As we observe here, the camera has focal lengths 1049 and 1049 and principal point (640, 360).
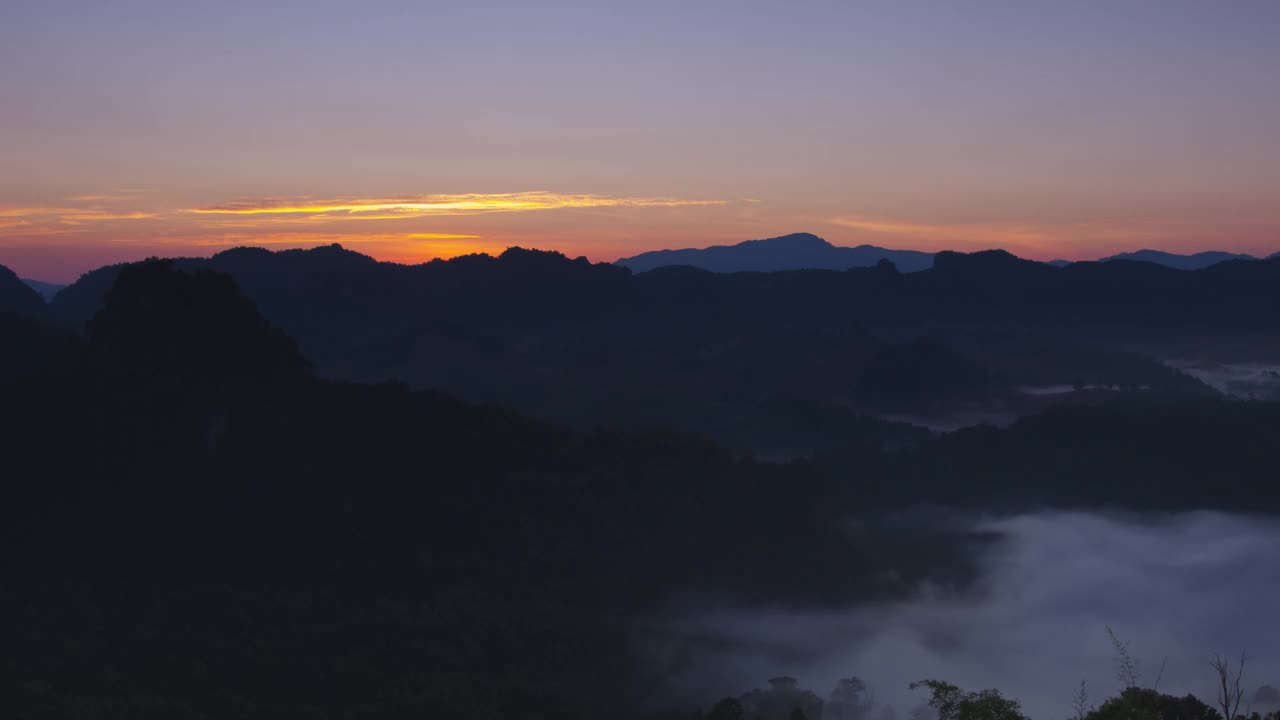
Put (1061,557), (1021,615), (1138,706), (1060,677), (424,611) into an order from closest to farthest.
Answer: (1138,706) → (424,611) → (1060,677) → (1021,615) → (1061,557)

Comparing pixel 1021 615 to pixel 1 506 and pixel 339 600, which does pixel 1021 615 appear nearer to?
pixel 339 600

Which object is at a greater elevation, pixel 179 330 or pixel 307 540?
pixel 179 330

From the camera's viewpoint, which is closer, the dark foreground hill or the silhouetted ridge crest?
the dark foreground hill

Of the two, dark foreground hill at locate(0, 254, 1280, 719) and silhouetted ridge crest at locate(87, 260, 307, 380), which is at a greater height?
silhouetted ridge crest at locate(87, 260, 307, 380)

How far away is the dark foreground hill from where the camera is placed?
59.7 m

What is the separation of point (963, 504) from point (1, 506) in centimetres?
16630

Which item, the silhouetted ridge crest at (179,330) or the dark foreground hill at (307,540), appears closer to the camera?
the dark foreground hill at (307,540)

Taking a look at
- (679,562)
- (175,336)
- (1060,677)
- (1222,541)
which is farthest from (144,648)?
(1222,541)

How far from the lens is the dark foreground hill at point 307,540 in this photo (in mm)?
59719

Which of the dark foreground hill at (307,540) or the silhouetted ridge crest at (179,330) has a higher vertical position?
the silhouetted ridge crest at (179,330)

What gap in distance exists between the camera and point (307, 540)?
80.6 m

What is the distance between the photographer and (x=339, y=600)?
243ft

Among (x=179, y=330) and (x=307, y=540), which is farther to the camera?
(x=179, y=330)

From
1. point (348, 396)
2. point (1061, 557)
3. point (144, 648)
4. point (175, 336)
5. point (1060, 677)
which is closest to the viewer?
point (144, 648)
